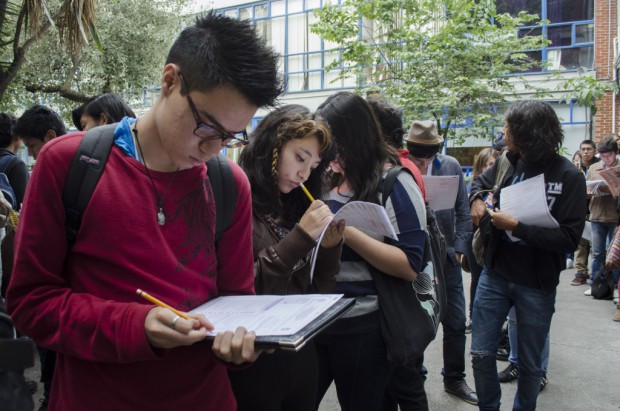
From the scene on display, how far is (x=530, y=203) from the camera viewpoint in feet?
10.1

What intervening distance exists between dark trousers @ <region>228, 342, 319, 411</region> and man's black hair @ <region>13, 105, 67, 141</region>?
2881mm

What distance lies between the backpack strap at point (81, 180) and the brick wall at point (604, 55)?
51.3 ft

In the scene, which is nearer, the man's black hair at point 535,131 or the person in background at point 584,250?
the man's black hair at point 535,131

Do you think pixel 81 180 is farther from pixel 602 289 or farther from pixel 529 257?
pixel 602 289

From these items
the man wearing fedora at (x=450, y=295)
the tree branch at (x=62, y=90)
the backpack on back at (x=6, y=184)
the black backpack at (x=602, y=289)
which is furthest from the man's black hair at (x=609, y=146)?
the tree branch at (x=62, y=90)

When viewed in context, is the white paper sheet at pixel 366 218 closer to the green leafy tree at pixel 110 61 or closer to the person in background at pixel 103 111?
the person in background at pixel 103 111

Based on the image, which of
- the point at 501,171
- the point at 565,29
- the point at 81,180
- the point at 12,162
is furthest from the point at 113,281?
the point at 565,29

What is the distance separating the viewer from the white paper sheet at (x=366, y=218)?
2.17 meters

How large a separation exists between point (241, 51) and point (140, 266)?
60 cm

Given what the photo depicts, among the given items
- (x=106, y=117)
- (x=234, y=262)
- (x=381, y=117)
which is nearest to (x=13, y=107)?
(x=106, y=117)

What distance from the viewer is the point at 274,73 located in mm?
1446

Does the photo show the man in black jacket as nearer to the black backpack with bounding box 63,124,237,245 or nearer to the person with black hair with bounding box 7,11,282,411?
the person with black hair with bounding box 7,11,282,411

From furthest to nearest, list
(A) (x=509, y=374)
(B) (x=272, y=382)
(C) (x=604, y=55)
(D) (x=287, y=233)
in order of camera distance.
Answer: (C) (x=604, y=55), (A) (x=509, y=374), (D) (x=287, y=233), (B) (x=272, y=382)

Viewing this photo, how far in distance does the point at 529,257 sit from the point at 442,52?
6.52 meters
